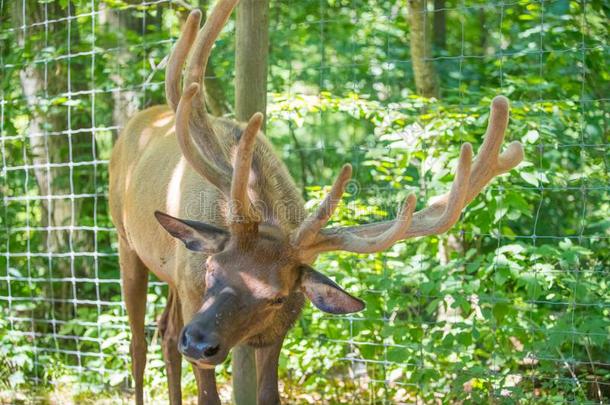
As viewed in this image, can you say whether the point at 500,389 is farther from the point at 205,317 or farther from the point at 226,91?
the point at 226,91

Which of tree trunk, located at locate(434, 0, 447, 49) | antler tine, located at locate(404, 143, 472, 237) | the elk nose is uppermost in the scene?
tree trunk, located at locate(434, 0, 447, 49)

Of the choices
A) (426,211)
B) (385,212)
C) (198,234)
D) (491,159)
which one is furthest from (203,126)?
(385,212)

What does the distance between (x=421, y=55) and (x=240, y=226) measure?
253 centimetres

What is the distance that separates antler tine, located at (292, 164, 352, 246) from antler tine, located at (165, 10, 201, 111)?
2.99ft

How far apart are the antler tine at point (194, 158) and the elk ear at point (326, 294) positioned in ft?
1.75

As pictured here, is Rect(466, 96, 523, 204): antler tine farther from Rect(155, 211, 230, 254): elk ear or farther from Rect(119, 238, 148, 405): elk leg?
Rect(119, 238, 148, 405): elk leg

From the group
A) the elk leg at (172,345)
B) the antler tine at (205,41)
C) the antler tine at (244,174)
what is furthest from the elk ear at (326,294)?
the elk leg at (172,345)

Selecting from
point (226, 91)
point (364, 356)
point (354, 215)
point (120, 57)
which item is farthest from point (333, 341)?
point (120, 57)

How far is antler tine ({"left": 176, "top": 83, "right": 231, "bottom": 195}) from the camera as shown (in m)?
3.66

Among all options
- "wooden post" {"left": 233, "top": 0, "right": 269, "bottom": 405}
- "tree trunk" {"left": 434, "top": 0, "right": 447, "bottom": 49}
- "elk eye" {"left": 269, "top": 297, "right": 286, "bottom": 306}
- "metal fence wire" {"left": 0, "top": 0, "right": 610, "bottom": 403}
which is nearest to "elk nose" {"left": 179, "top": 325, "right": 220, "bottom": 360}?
"elk eye" {"left": 269, "top": 297, "right": 286, "bottom": 306}

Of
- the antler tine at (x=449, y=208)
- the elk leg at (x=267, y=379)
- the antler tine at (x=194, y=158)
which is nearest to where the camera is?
the antler tine at (x=449, y=208)

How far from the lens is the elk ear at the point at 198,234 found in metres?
3.68

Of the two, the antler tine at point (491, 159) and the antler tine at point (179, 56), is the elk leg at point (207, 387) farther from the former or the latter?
the antler tine at point (491, 159)

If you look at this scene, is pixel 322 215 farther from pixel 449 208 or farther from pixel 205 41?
pixel 205 41
